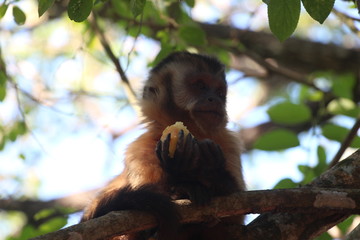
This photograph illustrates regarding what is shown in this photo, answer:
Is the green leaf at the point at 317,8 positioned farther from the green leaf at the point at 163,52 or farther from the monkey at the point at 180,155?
the green leaf at the point at 163,52

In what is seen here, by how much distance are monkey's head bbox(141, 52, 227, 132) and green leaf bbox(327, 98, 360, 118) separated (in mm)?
1257

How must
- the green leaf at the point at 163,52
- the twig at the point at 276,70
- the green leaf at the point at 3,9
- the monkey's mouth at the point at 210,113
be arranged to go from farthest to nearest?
the twig at the point at 276,70 < the green leaf at the point at 163,52 < the monkey's mouth at the point at 210,113 < the green leaf at the point at 3,9

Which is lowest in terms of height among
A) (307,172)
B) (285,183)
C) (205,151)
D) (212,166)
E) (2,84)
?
(307,172)

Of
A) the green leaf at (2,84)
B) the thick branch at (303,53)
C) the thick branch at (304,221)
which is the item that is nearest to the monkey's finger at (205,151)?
the thick branch at (304,221)

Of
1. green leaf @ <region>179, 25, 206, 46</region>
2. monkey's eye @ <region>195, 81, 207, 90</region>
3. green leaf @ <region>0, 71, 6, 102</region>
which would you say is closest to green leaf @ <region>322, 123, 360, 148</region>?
monkey's eye @ <region>195, 81, 207, 90</region>

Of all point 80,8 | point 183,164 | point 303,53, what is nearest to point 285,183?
point 183,164

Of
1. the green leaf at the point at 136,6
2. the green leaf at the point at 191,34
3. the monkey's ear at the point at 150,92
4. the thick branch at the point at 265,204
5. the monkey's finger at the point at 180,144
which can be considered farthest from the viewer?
the monkey's ear at the point at 150,92

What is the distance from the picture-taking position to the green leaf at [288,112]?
569 cm

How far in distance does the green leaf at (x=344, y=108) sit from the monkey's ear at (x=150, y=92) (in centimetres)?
202

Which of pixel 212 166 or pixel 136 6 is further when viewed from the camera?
pixel 212 166

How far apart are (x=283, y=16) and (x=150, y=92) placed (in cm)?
312

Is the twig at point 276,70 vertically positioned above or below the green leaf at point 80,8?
below

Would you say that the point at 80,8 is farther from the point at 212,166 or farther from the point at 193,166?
the point at 212,166

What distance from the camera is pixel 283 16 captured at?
11.0 ft
